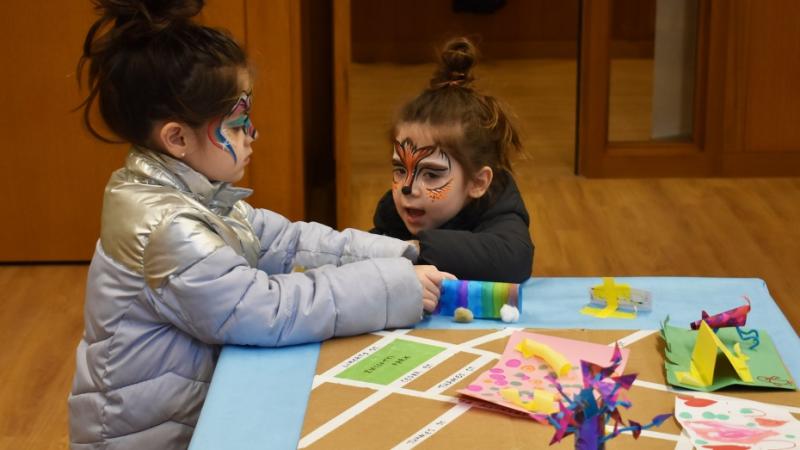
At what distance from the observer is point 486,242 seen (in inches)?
71.4

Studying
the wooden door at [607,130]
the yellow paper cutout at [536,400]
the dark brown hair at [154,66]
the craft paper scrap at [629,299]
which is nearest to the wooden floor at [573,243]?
the wooden door at [607,130]

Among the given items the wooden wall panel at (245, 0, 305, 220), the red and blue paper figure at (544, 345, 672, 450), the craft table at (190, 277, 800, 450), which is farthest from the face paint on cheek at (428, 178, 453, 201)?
the wooden wall panel at (245, 0, 305, 220)

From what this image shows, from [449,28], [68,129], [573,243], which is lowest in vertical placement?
[573,243]

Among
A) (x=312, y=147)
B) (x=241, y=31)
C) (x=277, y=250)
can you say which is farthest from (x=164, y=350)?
(x=312, y=147)

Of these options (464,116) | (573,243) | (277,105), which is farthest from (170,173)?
(573,243)

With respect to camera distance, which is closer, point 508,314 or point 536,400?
point 536,400

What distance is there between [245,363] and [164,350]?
164mm

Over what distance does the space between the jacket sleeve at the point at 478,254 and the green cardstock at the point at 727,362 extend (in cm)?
36

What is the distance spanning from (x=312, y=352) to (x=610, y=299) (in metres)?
0.45

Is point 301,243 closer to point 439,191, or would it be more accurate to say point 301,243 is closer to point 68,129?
point 439,191

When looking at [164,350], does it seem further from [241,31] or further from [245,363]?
[241,31]

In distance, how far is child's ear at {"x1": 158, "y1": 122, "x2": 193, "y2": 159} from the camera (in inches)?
61.8

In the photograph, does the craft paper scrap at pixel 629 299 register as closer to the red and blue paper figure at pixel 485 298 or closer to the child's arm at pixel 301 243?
the red and blue paper figure at pixel 485 298

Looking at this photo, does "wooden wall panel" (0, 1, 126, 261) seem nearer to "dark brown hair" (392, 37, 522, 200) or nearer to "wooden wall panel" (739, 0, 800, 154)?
"dark brown hair" (392, 37, 522, 200)
